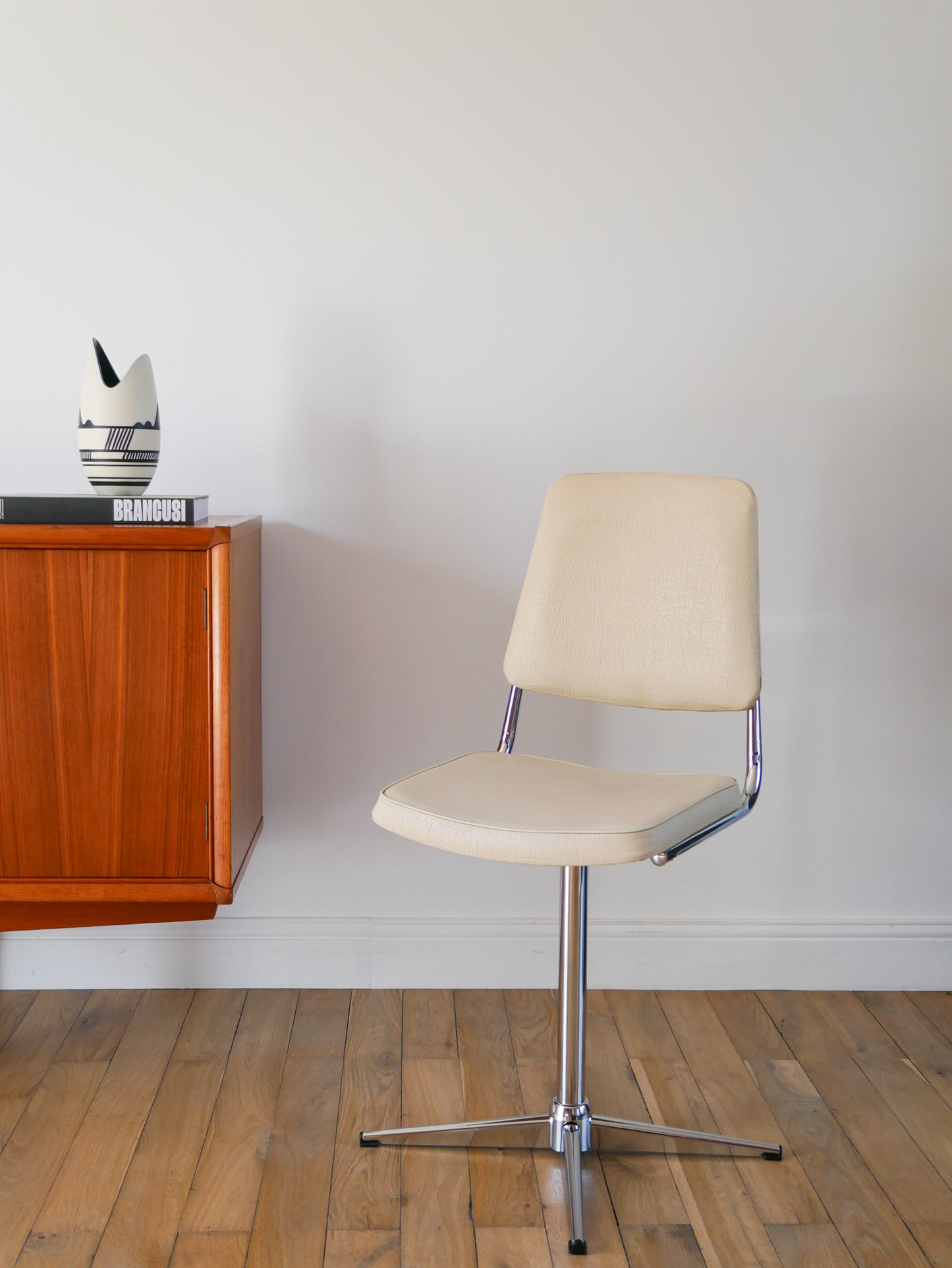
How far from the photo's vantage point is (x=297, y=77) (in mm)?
2105

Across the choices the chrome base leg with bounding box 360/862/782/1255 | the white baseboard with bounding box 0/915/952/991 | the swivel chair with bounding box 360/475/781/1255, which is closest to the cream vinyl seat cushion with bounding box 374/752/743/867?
the swivel chair with bounding box 360/475/781/1255

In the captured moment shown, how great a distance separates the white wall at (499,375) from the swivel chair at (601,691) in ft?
1.30

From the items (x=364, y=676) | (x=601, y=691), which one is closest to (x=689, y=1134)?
(x=601, y=691)

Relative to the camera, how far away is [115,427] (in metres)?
1.86

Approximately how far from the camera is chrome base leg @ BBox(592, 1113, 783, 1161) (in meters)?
1.69

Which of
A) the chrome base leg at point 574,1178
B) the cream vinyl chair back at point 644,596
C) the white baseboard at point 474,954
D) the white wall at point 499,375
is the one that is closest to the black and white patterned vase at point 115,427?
the white wall at point 499,375

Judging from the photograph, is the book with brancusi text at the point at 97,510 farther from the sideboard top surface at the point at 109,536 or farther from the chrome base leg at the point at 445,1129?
the chrome base leg at the point at 445,1129

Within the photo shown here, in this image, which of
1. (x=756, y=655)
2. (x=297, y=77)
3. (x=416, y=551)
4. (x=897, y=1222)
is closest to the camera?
(x=897, y=1222)

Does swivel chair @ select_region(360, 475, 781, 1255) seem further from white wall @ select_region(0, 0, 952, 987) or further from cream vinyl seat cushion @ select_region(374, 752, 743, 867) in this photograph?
white wall @ select_region(0, 0, 952, 987)

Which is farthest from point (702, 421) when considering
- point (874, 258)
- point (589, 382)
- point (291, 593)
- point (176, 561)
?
point (176, 561)

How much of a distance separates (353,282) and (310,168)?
23cm

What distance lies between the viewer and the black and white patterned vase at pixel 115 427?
1.86 meters

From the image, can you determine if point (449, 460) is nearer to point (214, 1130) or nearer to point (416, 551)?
point (416, 551)

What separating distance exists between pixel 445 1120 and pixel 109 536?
3.62 ft
